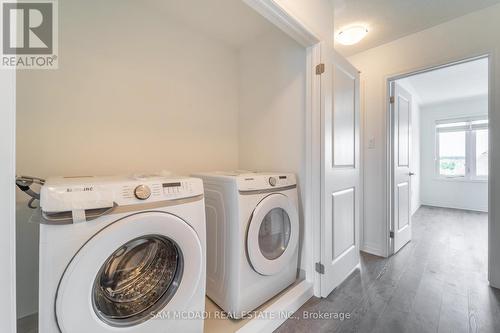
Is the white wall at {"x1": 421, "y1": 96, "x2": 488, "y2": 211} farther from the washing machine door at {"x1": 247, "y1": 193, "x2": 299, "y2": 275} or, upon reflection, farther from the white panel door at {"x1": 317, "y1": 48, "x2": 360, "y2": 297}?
the washing machine door at {"x1": 247, "y1": 193, "x2": 299, "y2": 275}

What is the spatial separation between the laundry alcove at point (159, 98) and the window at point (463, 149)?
4.94 meters

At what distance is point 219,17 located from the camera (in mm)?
1811

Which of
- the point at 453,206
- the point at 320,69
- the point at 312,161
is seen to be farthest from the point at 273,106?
the point at 453,206

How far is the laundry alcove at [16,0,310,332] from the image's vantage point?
1.29 m

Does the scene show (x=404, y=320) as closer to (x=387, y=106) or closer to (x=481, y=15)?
(x=387, y=106)

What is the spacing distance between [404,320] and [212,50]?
8.79ft

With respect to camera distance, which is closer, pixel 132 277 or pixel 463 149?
pixel 132 277

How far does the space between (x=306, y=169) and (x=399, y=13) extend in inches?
63.3

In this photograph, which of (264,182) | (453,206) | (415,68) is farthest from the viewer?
(453,206)

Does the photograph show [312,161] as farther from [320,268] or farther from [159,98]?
[159,98]

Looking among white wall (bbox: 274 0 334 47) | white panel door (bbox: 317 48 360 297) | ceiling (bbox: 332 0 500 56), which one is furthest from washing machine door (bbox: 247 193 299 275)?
ceiling (bbox: 332 0 500 56)

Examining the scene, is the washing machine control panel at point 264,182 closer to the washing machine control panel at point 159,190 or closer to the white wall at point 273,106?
the white wall at point 273,106

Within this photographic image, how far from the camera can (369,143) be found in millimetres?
2355

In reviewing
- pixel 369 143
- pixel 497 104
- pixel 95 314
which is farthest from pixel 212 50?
pixel 497 104
